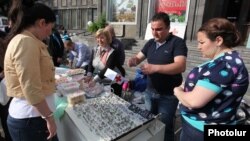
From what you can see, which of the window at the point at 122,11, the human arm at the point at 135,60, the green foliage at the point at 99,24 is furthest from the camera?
the window at the point at 122,11

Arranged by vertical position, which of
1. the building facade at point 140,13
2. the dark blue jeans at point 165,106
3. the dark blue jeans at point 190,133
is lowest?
the dark blue jeans at point 165,106

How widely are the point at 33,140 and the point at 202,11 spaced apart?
6.87 meters

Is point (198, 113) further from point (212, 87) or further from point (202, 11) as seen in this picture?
point (202, 11)

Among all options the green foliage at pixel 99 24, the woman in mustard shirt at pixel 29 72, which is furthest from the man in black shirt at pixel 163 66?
the green foliage at pixel 99 24

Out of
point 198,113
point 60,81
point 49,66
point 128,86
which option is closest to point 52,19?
point 49,66

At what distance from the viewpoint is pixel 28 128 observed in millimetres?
1278

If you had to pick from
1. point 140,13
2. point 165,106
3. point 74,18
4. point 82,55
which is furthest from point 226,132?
point 74,18

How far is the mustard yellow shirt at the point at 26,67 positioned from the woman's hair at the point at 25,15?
8cm

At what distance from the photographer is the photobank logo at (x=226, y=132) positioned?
122cm

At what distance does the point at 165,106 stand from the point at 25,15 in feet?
4.99

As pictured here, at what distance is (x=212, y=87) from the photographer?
109 centimetres

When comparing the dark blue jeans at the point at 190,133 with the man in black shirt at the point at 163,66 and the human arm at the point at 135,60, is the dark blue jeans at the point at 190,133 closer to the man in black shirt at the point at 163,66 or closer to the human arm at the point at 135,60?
the man in black shirt at the point at 163,66

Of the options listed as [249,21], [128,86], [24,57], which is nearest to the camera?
[24,57]

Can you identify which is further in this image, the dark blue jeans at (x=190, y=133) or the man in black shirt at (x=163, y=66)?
the man in black shirt at (x=163, y=66)
